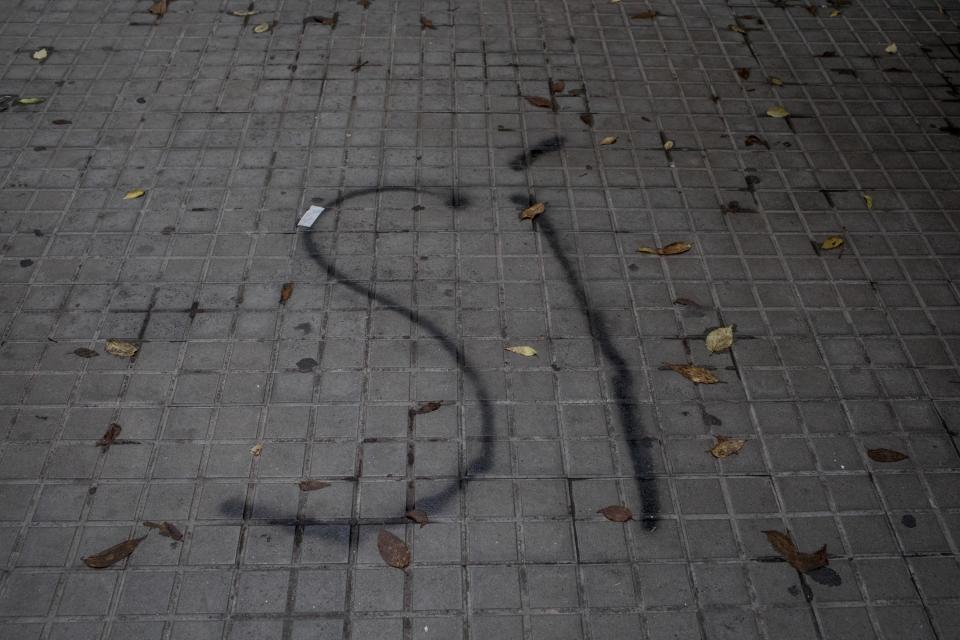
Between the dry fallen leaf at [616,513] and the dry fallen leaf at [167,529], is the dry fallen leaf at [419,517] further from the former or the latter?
the dry fallen leaf at [167,529]

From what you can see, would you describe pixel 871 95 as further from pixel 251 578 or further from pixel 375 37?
pixel 251 578

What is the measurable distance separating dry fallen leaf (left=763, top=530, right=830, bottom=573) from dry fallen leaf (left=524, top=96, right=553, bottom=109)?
9.93 ft

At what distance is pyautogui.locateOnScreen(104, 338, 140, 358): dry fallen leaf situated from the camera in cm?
372

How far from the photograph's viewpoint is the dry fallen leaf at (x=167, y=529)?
312 cm

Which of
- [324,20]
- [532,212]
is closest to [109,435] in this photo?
[532,212]

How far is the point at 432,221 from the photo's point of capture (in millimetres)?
4352

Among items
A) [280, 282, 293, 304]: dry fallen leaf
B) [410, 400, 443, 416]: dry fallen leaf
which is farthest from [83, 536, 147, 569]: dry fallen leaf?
[280, 282, 293, 304]: dry fallen leaf

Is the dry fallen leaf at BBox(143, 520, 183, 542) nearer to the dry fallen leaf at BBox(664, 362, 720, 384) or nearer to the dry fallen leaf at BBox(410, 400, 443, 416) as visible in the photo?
the dry fallen leaf at BBox(410, 400, 443, 416)

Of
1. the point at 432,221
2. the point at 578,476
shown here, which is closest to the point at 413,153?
the point at 432,221

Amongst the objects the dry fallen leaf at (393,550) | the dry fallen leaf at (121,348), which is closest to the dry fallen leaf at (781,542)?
the dry fallen leaf at (393,550)

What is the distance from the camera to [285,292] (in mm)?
3986

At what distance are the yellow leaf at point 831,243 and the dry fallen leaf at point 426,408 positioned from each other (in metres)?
2.26

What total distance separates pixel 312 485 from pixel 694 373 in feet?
5.78

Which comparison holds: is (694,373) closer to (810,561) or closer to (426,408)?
(810,561)
